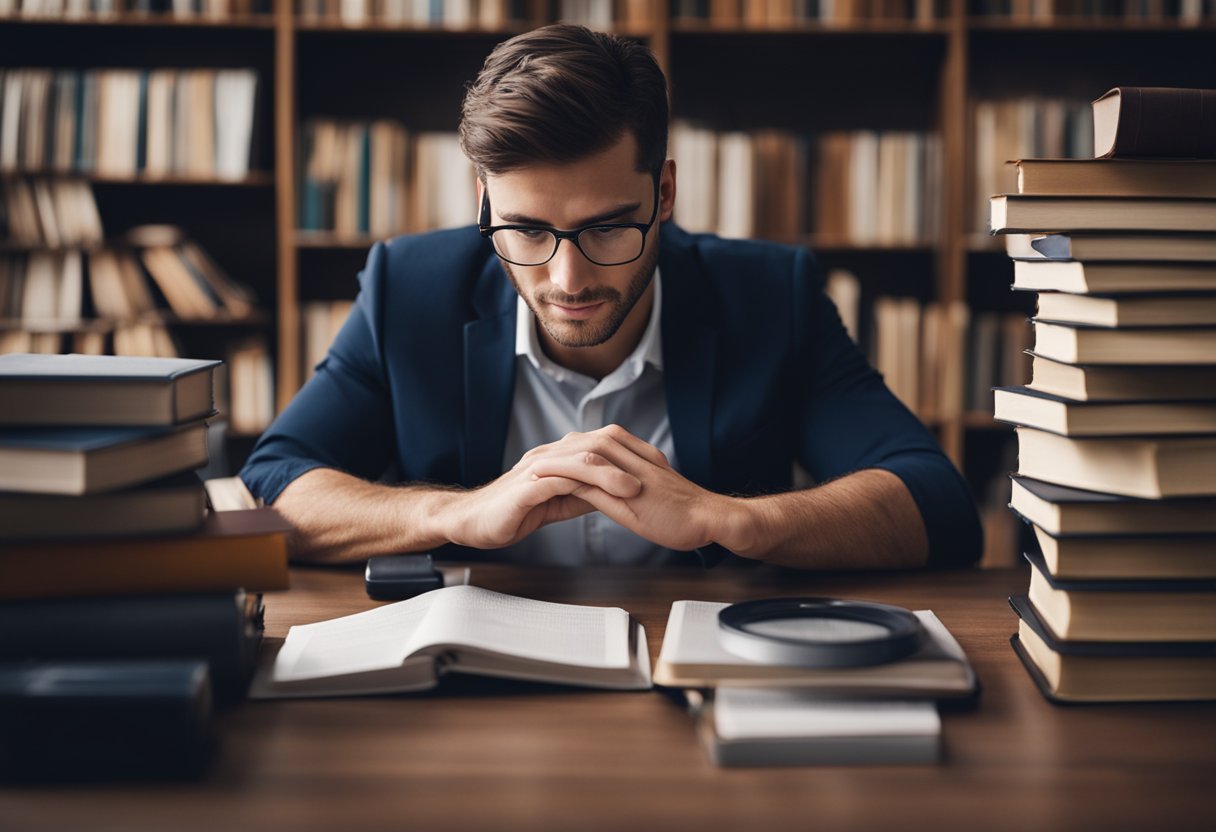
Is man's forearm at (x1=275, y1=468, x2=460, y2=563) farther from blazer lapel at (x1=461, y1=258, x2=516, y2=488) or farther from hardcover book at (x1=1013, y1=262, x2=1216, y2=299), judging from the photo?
hardcover book at (x1=1013, y1=262, x2=1216, y2=299)

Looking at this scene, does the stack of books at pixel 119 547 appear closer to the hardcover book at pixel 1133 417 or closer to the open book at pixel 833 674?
the open book at pixel 833 674

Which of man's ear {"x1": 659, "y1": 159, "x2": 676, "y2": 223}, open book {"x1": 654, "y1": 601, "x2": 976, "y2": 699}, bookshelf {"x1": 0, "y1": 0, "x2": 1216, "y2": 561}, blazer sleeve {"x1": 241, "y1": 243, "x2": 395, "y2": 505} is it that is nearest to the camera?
open book {"x1": 654, "y1": 601, "x2": 976, "y2": 699}

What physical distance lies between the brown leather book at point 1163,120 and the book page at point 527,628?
21.6 inches

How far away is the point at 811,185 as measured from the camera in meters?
2.94

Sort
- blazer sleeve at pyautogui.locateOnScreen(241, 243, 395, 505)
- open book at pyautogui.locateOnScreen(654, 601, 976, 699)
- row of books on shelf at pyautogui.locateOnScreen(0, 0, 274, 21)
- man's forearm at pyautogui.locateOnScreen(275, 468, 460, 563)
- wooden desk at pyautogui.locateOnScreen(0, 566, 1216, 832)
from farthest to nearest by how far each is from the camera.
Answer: row of books on shelf at pyautogui.locateOnScreen(0, 0, 274, 21) < blazer sleeve at pyautogui.locateOnScreen(241, 243, 395, 505) < man's forearm at pyautogui.locateOnScreen(275, 468, 460, 563) < open book at pyautogui.locateOnScreen(654, 601, 976, 699) < wooden desk at pyautogui.locateOnScreen(0, 566, 1216, 832)

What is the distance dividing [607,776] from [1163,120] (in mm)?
617

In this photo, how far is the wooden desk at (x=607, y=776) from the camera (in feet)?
2.18

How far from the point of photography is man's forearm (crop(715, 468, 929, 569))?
46.8 inches

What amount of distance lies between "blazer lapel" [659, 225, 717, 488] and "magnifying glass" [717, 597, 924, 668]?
649mm

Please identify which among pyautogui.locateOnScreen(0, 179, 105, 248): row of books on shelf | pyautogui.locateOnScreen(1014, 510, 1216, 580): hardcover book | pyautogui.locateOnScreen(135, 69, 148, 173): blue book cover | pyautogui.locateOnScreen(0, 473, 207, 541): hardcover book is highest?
pyautogui.locateOnScreen(135, 69, 148, 173): blue book cover

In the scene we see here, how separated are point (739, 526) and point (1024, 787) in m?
0.49

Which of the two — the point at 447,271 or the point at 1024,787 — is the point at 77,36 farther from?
the point at 1024,787

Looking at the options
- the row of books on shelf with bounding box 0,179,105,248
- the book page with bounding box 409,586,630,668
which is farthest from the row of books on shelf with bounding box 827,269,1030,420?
the book page with bounding box 409,586,630,668

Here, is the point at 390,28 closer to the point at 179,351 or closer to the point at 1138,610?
the point at 179,351
